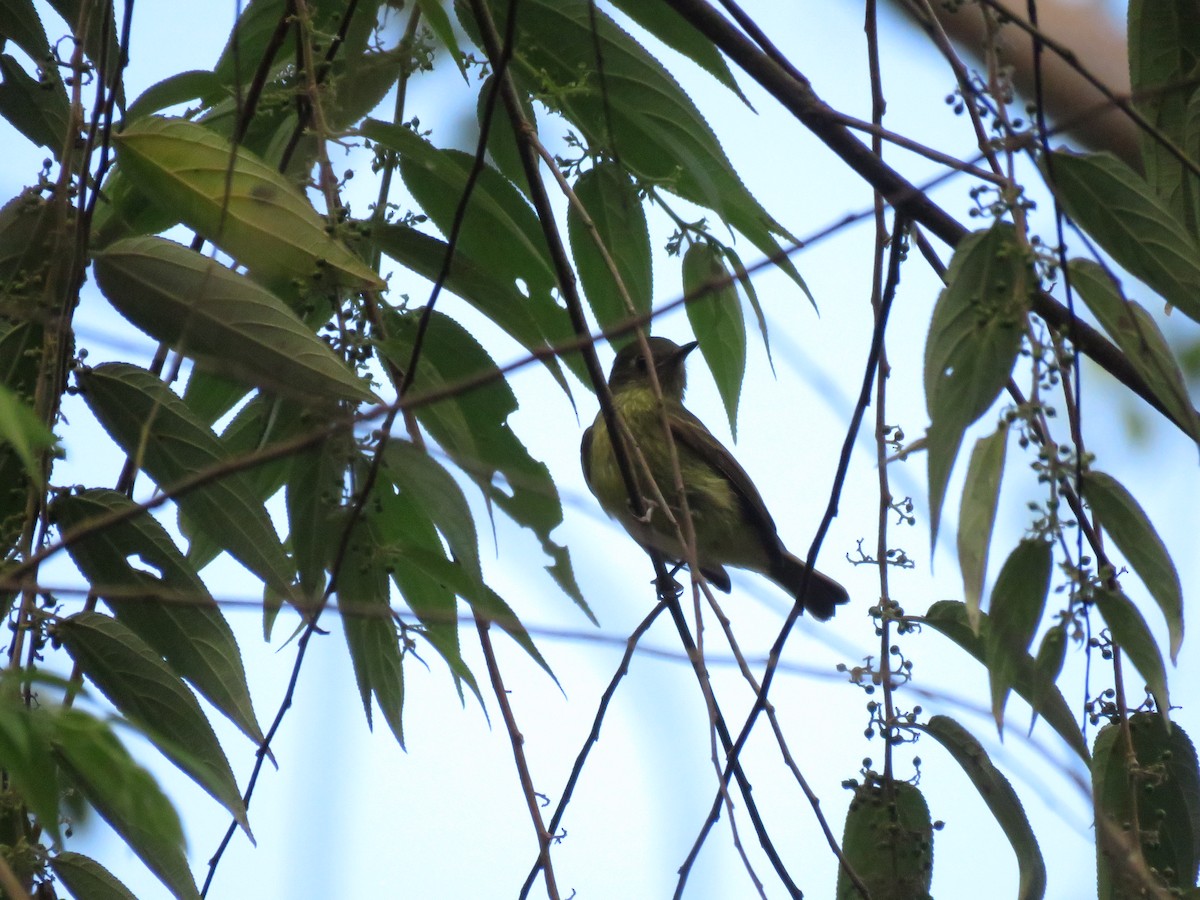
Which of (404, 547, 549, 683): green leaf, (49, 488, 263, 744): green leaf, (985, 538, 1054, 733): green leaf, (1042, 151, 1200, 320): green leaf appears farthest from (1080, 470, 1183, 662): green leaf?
(49, 488, 263, 744): green leaf

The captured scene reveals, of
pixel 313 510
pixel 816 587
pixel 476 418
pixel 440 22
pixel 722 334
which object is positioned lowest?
pixel 313 510

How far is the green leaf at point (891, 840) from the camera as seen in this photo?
2523 millimetres

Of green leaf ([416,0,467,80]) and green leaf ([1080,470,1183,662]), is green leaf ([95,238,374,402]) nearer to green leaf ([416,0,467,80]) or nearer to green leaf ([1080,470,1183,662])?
green leaf ([416,0,467,80])

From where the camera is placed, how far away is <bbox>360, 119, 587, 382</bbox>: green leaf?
3061 mm

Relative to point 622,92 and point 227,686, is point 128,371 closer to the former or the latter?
point 227,686

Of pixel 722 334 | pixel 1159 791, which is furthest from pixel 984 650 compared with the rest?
pixel 722 334

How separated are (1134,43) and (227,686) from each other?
6.59 feet

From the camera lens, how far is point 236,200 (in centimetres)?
260

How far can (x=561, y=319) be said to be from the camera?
3.15m

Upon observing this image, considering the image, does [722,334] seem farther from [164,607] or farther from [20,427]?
[20,427]

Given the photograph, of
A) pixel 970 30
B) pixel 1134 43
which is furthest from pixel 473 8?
pixel 970 30

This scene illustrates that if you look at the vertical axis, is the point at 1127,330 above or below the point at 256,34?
below

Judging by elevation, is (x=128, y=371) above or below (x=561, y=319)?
below

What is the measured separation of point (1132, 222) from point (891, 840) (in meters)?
1.09
